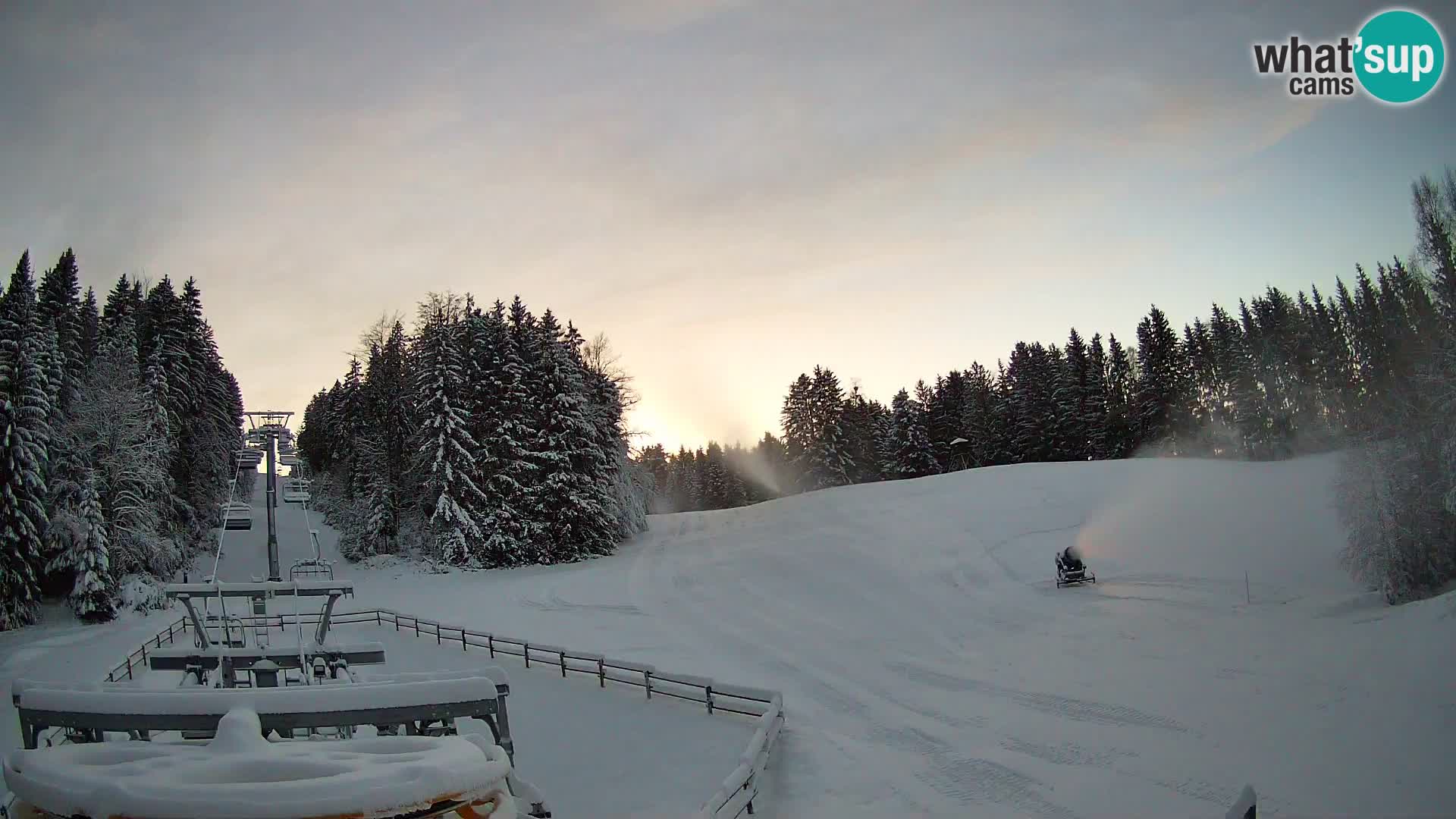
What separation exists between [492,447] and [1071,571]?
32060mm

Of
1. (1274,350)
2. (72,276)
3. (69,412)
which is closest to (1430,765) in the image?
(69,412)

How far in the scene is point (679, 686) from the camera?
16.7 m

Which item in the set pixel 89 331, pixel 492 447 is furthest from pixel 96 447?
pixel 492 447

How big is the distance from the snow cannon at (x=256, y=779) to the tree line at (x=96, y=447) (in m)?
33.4

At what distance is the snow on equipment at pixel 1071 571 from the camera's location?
25.9 metres

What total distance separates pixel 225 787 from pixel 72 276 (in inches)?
2661

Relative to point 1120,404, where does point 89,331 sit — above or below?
above

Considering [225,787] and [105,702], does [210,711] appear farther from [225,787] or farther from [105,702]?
[225,787]

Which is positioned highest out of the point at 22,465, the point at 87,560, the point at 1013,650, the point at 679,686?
the point at 22,465

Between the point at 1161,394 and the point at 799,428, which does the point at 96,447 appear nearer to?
the point at 799,428

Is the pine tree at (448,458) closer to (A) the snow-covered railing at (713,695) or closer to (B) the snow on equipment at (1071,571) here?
(A) the snow-covered railing at (713,695)

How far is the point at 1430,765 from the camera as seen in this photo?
9.78 m

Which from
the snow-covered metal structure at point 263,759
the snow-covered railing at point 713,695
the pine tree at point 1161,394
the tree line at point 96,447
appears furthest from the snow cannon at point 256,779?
the pine tree at point 1161,394

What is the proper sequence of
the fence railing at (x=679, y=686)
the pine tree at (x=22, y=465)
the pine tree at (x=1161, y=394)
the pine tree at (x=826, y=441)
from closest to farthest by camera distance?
1. the fence railing at (x=679, y=686)
2. the pine tree at (x=22, y=465)
3. the pine tree at (x=1161, y=394)
4. the pine tree at (x=826, y=441)
